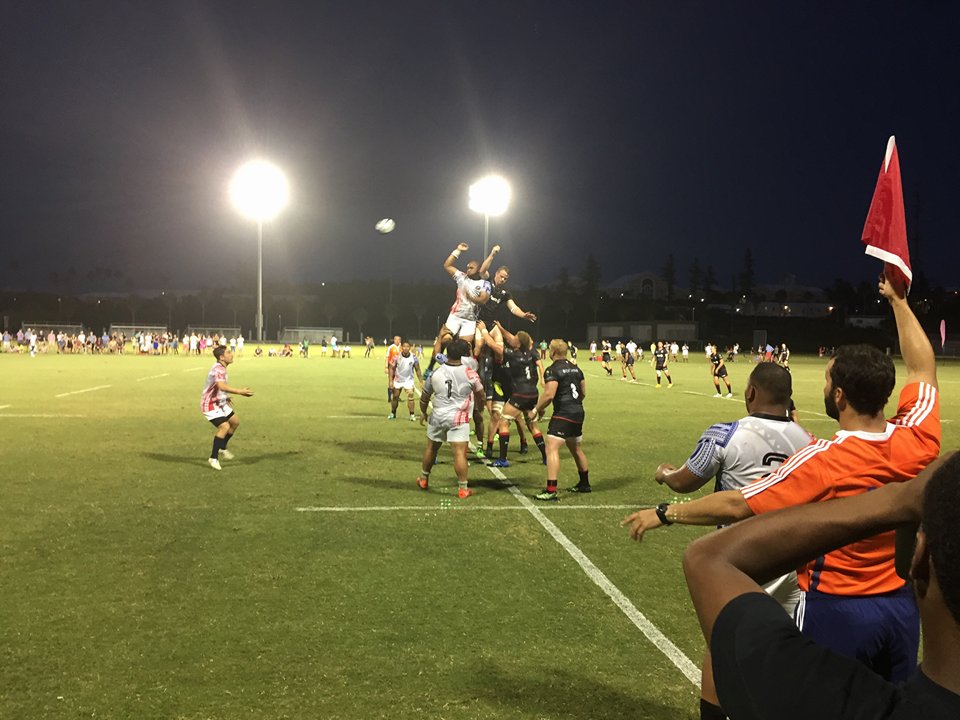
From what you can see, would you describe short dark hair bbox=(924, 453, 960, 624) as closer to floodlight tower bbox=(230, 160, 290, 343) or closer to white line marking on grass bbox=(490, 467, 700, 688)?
white line marking on grass bbox=(490, 467, 700, 688)

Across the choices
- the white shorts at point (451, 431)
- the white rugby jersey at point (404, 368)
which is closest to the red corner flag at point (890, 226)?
the white shorts at point (451, 431)

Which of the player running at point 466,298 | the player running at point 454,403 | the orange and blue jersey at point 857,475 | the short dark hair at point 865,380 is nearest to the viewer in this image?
the orange and blue jersey at point 857,475

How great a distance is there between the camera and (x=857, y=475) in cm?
295

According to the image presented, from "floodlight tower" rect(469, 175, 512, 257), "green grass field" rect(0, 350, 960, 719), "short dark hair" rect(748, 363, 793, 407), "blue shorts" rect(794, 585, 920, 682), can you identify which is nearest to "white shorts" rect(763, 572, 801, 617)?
"blue shorts" rect(794, 585, 920, 682)

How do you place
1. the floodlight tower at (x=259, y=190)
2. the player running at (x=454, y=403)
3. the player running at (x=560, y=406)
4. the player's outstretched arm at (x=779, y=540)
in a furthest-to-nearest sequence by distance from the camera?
the floodlight tower at (x=259, y=190) → the player running at (x=454, y=403) → the player running at (x=560, y=406) → the player's outstretched arm at (x=779, y=540)

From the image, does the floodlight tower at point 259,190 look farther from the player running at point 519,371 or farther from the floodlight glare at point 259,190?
the player running at point 519,371

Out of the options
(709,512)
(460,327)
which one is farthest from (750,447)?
(460,327)

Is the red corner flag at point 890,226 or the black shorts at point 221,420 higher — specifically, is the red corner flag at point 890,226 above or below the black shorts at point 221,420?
above

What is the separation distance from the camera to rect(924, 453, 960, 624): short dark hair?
1249mm

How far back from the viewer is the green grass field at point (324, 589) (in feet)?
15.0

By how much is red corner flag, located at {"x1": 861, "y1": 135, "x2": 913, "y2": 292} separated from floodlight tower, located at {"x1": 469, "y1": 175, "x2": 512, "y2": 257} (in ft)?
94.1

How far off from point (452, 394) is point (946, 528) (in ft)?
29.3

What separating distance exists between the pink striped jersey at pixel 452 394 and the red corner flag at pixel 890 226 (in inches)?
274

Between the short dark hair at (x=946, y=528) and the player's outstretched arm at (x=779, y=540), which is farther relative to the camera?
the player's outstretched arm at (x=779, y=540)
